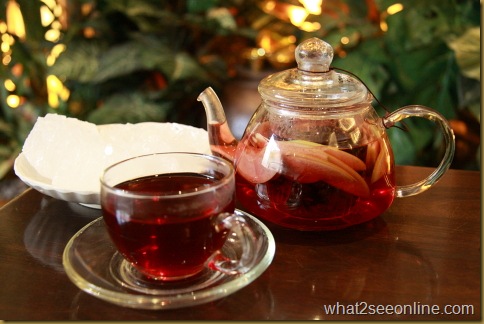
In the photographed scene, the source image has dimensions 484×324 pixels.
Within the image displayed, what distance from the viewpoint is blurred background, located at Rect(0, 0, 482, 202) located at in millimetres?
1615

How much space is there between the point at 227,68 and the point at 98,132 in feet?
3.96

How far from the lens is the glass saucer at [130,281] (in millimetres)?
502

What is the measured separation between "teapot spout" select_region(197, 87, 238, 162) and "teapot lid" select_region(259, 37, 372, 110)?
0.29 ft

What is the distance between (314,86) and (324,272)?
21 centimetres

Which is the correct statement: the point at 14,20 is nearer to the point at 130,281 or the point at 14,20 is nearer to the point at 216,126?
the point at 216,126

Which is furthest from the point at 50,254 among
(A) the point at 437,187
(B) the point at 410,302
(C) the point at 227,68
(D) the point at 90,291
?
(C) the point at 227,68

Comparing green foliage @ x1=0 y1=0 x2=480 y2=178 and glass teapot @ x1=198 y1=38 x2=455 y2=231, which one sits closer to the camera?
glass teapot @ x1=198 y1=38 x2=455 y2=231

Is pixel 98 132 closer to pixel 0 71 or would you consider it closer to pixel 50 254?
pixel 50 254

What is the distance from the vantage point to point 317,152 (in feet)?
2.03

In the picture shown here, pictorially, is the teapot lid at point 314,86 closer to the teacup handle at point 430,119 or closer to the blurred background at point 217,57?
the teacup handle at point 430,119

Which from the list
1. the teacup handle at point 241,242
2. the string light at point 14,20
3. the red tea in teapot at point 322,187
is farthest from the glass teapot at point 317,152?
the string light at point 14,20

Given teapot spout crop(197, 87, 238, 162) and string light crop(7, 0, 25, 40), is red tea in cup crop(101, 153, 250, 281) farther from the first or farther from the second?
string light crop(7, 0, 25, 40)

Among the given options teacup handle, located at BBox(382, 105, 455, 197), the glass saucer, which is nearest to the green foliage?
teacup handle, located at BBox(382, 105, 455, 197)

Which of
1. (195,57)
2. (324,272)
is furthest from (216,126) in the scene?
(195,57)
